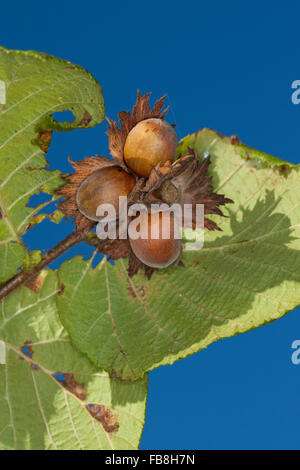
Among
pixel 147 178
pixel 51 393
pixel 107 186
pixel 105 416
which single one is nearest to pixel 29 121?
pixel 107 186

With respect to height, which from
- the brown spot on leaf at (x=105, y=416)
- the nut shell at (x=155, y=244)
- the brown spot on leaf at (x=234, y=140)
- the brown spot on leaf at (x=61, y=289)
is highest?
the brown spot on leaf at (x=234, y=140)

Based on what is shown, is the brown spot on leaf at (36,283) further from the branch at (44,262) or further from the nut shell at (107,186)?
the nut shell at (107,186)

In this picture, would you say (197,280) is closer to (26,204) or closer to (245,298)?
(245,298)

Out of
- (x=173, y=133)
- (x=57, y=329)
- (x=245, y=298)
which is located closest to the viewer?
(x=173, y=133)

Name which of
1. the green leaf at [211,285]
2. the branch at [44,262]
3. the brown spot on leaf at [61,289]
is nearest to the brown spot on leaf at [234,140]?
the green leaf at [211,285]

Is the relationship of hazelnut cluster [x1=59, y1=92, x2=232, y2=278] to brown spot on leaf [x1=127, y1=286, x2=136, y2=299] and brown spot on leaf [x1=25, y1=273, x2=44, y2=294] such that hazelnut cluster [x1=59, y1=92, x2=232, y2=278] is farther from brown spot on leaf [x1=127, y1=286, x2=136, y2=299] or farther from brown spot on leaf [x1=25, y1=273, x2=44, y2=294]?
brown spot on leaf [x1=25, y1=273, x2=44, y2=294]

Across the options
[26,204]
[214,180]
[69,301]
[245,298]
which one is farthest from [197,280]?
[26,204]

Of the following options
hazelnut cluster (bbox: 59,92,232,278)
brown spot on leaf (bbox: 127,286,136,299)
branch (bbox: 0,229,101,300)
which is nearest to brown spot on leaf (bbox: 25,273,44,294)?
branch (bbox: 0,229,101,300)
